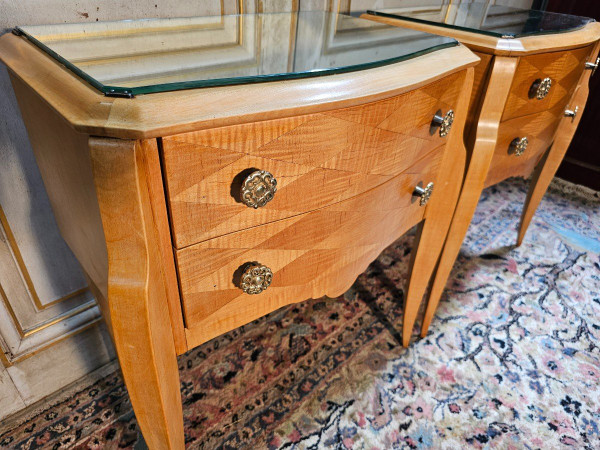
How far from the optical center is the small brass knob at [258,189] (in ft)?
1.35

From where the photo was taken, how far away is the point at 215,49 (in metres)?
0.51

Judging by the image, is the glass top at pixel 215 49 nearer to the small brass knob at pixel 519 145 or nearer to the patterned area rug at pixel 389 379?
the small brass knob at pixel 519 145

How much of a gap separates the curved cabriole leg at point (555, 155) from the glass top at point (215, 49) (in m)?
0.56

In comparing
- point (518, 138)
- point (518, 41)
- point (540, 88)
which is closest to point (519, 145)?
point (518, 138)

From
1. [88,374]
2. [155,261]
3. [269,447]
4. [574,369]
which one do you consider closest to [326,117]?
[155,261]

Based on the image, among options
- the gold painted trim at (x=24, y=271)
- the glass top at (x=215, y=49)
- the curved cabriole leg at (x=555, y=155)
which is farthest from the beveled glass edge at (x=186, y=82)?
the curved cabriole leg at (x=555, y=155)

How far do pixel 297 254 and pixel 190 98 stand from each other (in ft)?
0.80

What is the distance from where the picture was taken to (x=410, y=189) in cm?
66

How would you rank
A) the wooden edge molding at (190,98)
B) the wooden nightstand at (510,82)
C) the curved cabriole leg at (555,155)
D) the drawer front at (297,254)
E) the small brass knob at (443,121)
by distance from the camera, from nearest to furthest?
the wooden edge molding at (190,98)
the drawer front at (297,254)
the small brass knob at (443,121)
the wooden nightstand at (510,82)
the curved cabriole leg at (555,155)

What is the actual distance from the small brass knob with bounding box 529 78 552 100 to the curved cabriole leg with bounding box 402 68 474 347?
0.20 m

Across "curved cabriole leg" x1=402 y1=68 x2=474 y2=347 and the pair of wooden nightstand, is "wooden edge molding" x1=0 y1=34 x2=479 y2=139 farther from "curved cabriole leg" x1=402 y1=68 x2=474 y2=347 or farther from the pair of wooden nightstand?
"curved cabriole leg" x1=402 y1=68 x2=474 y2=347

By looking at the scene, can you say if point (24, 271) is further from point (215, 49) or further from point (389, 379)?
point (389, 379)


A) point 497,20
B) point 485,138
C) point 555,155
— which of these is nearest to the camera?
point 485,138

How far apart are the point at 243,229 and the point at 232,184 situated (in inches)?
2.4
